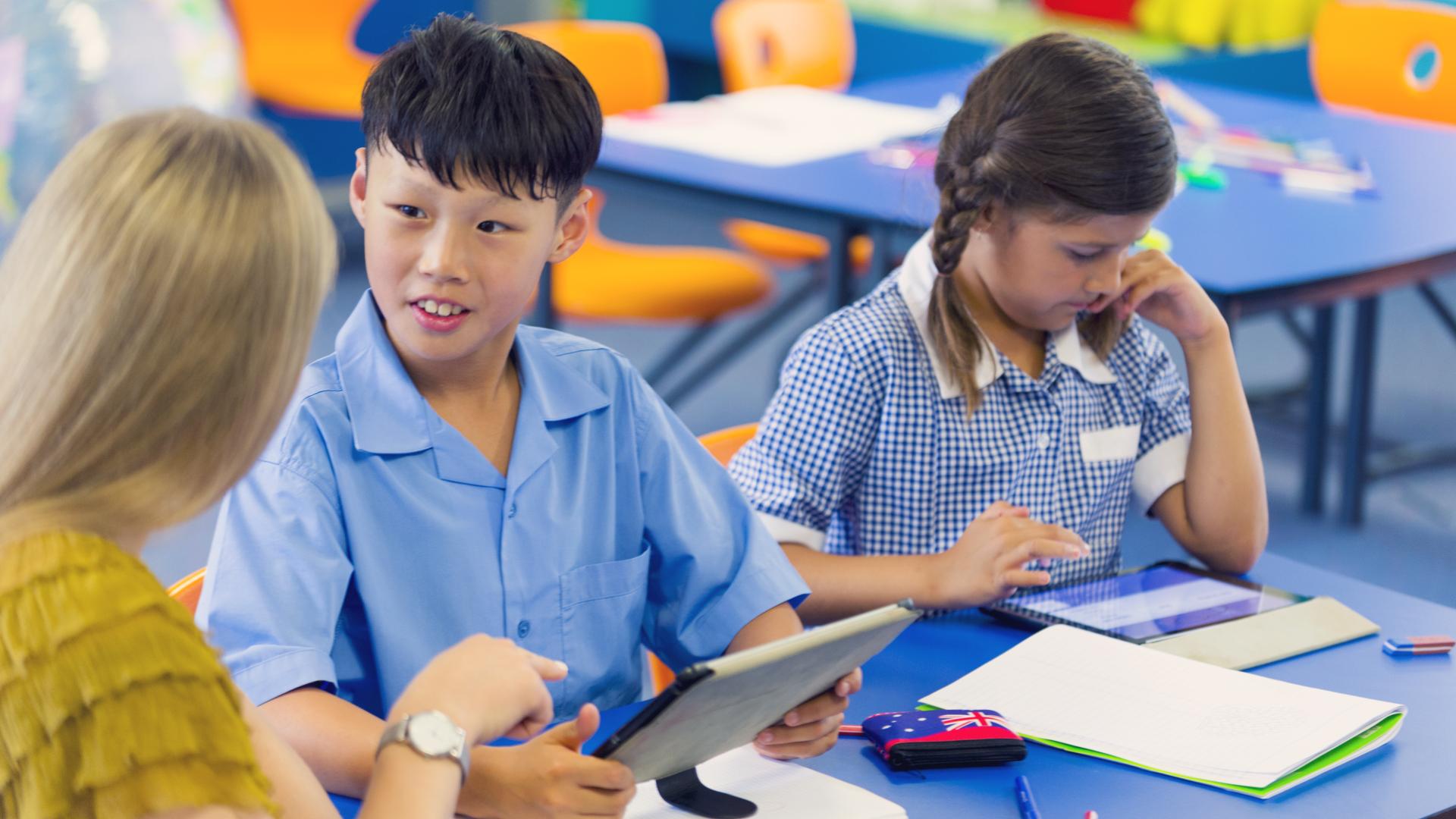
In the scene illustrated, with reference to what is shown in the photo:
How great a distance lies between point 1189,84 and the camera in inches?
158

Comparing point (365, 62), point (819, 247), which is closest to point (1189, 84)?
point (819, 247)

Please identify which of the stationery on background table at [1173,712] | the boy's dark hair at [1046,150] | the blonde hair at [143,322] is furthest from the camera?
the boy's dark hair at [1046,150]

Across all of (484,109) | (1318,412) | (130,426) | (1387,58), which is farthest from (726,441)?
(1387,58)

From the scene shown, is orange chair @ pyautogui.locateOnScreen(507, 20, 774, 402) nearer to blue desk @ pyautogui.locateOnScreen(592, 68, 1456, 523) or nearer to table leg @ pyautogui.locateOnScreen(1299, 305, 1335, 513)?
blue desk @ pyautogui.locateOnScreen(592, 68, 1456, 523)

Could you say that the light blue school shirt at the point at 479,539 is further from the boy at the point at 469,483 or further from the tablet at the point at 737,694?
the tablet at the point at 737,694

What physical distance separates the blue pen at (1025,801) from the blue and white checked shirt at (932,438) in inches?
18.9

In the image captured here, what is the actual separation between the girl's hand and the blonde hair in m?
1.03

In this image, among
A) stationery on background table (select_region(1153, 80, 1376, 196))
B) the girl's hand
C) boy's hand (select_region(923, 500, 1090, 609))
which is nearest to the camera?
boy's hand (select_region(923, 500, 1090, 609))

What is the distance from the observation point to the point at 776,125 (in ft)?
10.8

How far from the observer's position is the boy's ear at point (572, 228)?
53.7 inches

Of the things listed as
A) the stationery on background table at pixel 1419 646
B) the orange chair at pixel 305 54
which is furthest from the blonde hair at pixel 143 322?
the orange chair at pixel 305 54

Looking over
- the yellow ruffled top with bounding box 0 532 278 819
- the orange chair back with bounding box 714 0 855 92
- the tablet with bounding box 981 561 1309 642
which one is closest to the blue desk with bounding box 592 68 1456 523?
the tablet with bounding box 981 561 1309 642

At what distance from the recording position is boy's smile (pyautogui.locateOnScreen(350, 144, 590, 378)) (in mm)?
1244

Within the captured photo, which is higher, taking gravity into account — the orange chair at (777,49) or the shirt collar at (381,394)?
the shirt collar at (381,394)
